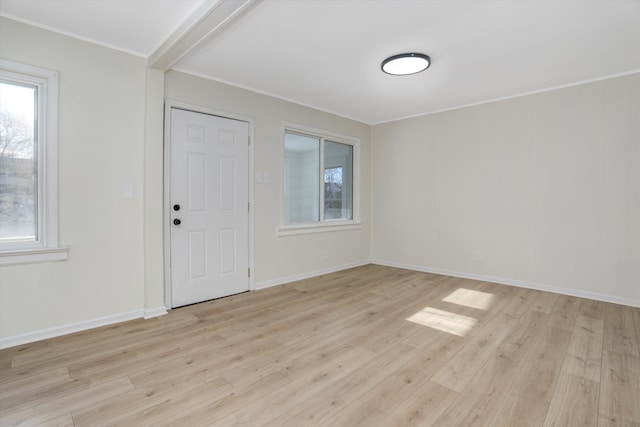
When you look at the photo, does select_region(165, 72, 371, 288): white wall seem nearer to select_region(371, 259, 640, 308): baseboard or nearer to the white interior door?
the white interior door

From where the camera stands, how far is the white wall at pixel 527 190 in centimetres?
340

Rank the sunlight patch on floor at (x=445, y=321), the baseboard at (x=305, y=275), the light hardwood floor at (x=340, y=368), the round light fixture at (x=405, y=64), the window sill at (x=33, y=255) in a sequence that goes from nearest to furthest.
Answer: the light hardwood floor at (x=340, y=368), the window sill at (x=33, y=255), the sunlight patch on floor at (x=445, y=321), the round light fixture at (x=405, y=64), the baseboard at (x=305, y=275)

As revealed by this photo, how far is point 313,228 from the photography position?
4609 mm

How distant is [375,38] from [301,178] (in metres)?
2.30

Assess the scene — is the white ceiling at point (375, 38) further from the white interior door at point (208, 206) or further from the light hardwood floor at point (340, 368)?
the light hardwood floor at point (340, 368)

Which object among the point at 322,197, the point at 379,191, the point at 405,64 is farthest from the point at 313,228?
the point at 405,64

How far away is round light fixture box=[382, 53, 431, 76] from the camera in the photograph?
288 cm

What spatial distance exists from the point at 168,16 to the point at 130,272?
2.22 metres

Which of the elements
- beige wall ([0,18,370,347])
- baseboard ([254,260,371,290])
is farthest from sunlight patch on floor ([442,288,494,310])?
beige wall ([0,18,370,347])

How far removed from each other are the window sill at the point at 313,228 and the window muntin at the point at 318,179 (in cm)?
2

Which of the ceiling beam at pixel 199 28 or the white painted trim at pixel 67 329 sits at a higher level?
Answer: the ceiling beam at pixel 199 28

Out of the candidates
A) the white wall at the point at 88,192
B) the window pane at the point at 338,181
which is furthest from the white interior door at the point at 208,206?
the window pane at the point at 338,181

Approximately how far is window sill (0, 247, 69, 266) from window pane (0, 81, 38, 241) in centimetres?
14

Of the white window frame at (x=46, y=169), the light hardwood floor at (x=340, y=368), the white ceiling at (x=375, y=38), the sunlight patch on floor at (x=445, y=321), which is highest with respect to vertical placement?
the white ceiling at (x=375, y=38)
